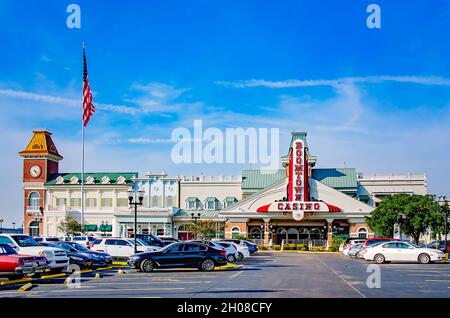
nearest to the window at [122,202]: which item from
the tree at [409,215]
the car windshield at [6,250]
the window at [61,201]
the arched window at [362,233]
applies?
the window at [61,201]

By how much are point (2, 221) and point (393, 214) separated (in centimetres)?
5145

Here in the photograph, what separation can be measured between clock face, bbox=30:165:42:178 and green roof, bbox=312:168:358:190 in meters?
39.4

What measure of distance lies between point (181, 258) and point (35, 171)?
208ft

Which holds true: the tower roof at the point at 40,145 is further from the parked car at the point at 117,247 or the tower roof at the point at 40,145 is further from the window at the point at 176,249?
the window at the point at 176,249

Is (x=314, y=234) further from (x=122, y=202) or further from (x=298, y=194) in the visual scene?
(x=122, y=202)

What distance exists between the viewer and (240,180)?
8400 cm

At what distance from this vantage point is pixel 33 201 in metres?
85.2

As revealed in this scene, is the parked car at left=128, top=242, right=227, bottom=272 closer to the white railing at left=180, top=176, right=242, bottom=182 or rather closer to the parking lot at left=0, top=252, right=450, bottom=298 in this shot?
the parking lot at left=0, top=252, right=450, bottom=298

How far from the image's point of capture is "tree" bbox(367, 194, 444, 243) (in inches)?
2233

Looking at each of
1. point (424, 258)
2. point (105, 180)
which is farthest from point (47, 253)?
point (105, 180)

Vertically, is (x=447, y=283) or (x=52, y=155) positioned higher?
(x=52, y=155)

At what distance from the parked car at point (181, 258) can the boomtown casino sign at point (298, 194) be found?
4194cm
